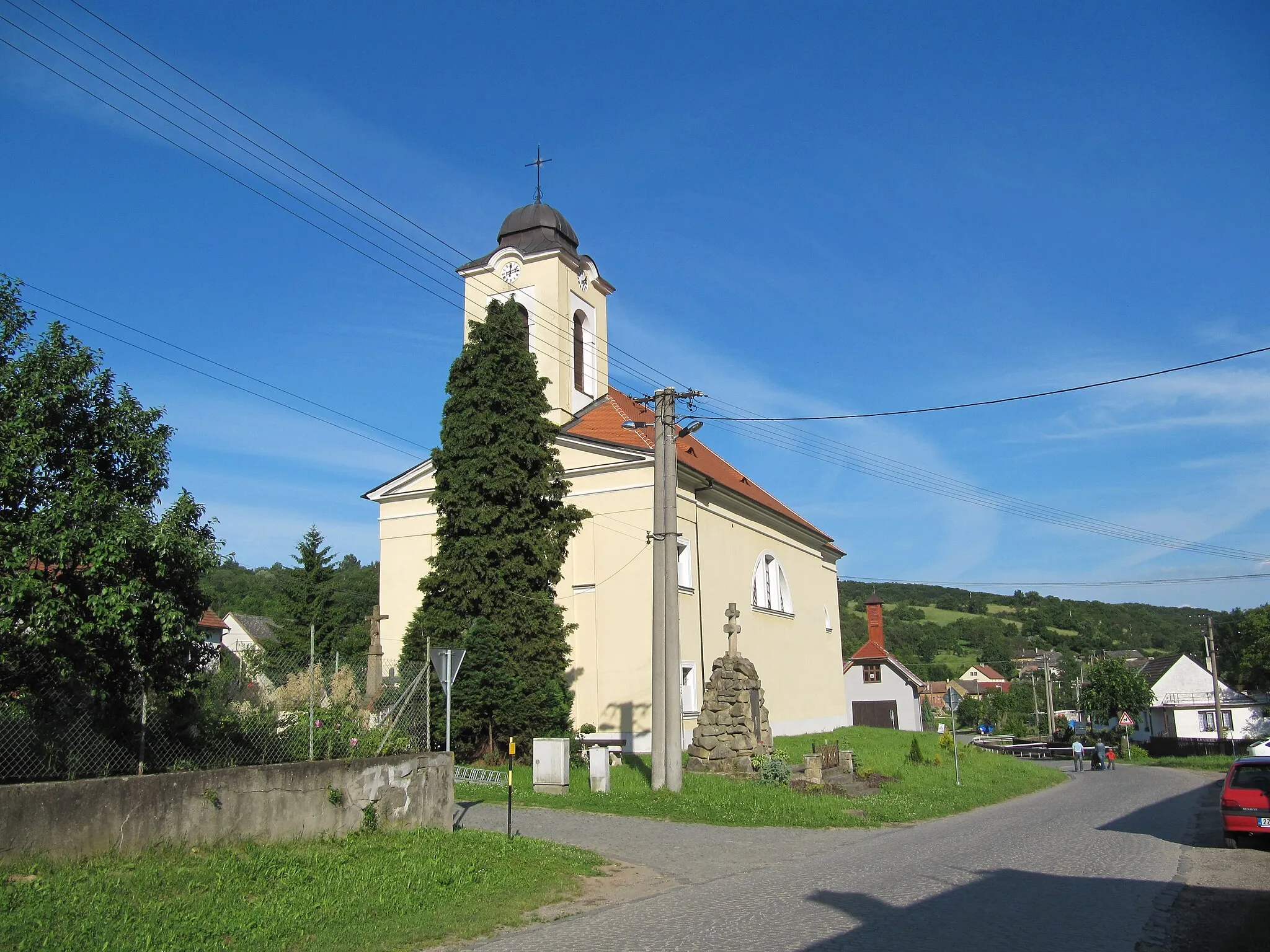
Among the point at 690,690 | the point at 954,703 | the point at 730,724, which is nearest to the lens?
the point at 730,724

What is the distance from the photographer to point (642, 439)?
2988cm

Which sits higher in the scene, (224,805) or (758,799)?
(224,805)

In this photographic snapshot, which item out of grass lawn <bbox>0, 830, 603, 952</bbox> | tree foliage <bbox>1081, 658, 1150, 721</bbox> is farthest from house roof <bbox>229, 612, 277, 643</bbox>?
grass lawn <bbox>0, 830, 603, 952</bbox>

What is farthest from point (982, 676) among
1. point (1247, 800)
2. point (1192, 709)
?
point (1247, 800)

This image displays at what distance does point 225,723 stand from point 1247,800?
13554 millimetres

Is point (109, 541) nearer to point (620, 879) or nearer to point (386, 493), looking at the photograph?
point (620, 879)

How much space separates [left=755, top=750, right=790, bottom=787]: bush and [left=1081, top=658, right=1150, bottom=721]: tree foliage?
148ft

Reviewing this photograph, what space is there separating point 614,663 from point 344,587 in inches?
1267

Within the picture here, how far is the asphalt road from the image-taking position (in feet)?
26.3

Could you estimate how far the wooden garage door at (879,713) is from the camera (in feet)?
185

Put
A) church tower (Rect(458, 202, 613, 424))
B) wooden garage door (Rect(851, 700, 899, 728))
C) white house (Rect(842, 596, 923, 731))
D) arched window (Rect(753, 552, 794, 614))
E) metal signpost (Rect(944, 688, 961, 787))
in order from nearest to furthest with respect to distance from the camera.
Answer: metal signpost (Rect(944, 688, 961, 787)) < church tower (Rect(458, 202, 613, 424)) < arched window (Rect(753, 552, 794, 614)) < wooden garage door (Rect(851, 700, 899, 728)) < white house (Rect(842, 596, 923, 731))

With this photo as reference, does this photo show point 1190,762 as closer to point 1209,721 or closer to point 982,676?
point 1209,721

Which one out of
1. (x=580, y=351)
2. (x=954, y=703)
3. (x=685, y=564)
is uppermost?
(x=580, y=351)

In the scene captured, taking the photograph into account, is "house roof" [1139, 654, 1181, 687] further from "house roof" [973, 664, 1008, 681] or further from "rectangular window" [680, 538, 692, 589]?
"rectangular window" [680, 538, 692, 589]
